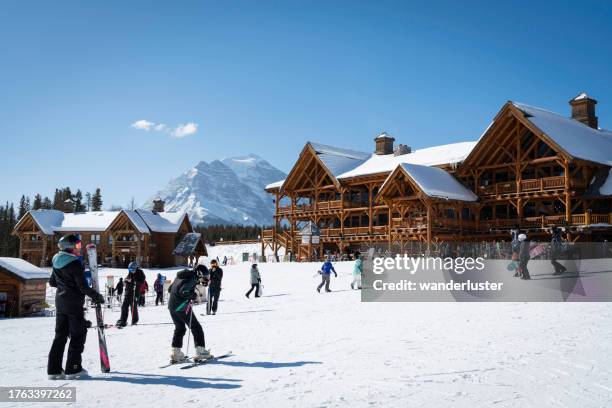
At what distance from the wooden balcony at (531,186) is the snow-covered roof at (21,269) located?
25.5m

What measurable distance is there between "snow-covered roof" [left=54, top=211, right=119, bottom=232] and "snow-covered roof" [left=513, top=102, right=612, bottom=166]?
4074 centimetres

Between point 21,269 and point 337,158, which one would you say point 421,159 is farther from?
point 21,269

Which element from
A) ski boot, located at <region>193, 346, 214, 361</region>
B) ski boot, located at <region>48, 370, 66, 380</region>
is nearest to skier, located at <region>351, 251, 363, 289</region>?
ski boot, located at <region>193, 346, 214, 361</region>

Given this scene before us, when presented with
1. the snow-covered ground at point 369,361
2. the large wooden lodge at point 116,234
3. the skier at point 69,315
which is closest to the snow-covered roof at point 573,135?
the snow-covered ground at point 369,361

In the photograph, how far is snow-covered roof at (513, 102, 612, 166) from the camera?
31.3m

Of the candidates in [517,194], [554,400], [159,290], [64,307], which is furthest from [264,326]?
[517,194]

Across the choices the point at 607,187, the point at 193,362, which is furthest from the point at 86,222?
the point at 193,362

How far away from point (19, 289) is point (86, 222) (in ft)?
136

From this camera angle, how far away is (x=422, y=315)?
12.1 meters

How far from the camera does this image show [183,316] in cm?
800

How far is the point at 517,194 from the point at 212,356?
2892 cm

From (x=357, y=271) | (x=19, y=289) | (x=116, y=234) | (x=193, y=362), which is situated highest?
(x=116, y=234)

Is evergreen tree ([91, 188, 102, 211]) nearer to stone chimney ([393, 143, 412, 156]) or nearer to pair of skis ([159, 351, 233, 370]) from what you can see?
stone chimney ([393, 143, 412, 156])

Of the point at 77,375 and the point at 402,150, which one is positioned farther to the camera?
the point at 402,150
